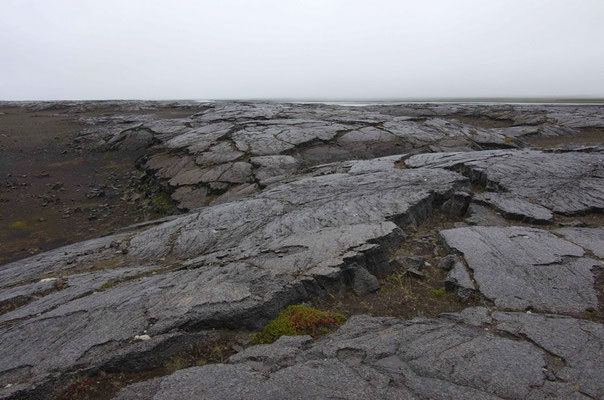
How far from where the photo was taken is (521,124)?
3400 centimetres

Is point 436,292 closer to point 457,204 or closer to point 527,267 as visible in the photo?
point 527,267

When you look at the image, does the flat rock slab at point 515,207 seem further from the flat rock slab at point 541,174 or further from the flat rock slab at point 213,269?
the flat rock slab at point 213,269

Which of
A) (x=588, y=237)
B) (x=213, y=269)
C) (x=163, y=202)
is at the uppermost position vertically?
(x=588, y=237)

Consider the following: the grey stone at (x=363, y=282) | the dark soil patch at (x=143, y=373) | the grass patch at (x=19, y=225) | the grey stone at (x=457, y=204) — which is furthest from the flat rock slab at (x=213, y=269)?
the grass patch at (x=19, y=225)

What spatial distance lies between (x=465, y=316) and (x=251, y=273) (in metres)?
4.20

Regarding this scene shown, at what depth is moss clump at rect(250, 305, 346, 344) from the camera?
18.6ft

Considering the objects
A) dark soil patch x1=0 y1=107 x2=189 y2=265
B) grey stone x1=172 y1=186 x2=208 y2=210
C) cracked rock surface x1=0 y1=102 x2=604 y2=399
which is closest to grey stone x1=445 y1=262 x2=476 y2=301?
cracked rock surface x1=0 y1=102 x2=604 y2=399

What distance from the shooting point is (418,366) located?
14.9 ft

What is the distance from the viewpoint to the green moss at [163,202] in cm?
1705

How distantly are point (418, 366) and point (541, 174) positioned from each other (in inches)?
422

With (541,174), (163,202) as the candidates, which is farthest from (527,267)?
(163,202)

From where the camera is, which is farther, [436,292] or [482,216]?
[482,216]

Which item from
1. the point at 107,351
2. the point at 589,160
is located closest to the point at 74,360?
the point at 107,351

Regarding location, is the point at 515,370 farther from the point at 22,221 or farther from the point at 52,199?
the point at 52,199
